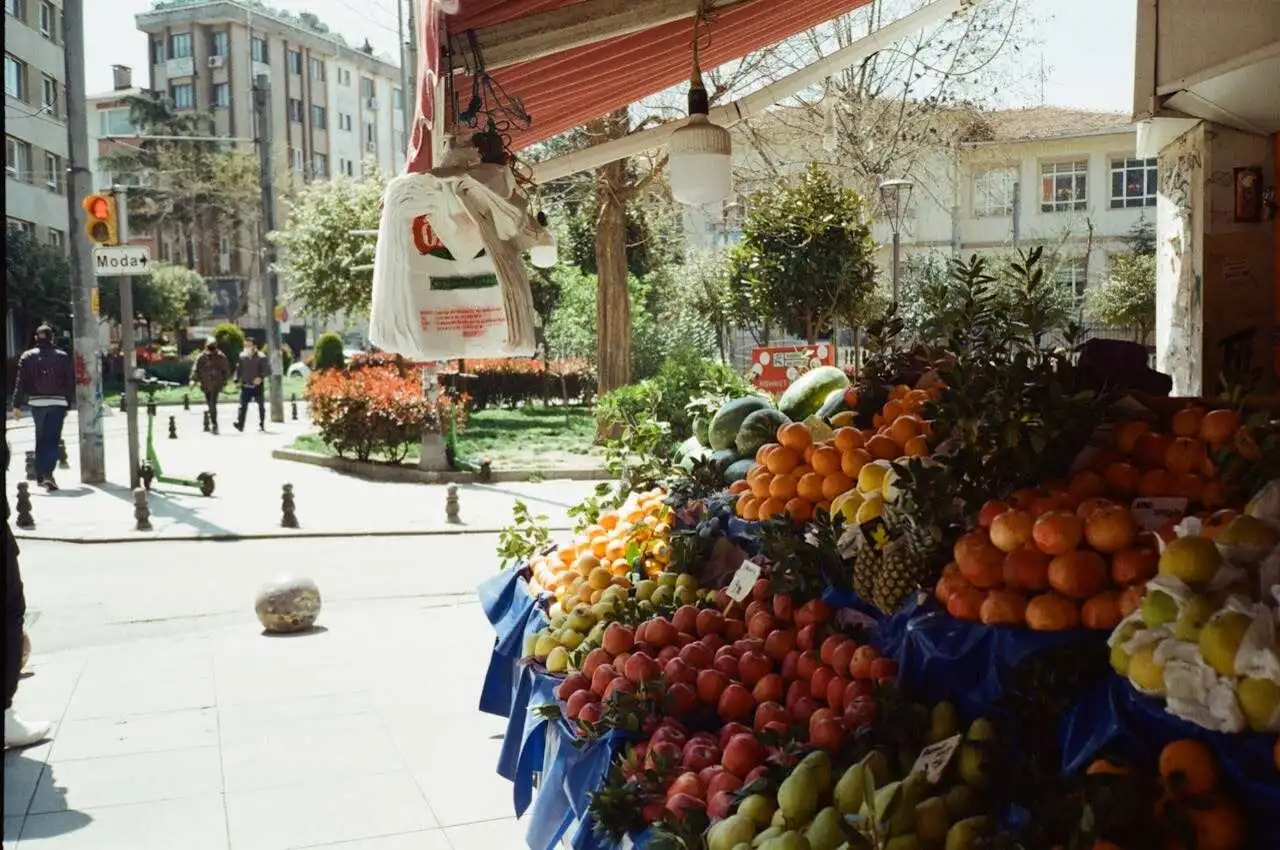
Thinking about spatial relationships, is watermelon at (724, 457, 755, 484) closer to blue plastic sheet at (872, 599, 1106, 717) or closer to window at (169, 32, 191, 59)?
blue plastic sheet at (872, 599, 1106, 717)

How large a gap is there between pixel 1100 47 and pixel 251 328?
176ft

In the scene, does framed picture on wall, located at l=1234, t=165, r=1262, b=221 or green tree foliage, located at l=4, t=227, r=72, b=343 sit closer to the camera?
framed picture on wall, located at l=1234, t=165, r=1262, b=221

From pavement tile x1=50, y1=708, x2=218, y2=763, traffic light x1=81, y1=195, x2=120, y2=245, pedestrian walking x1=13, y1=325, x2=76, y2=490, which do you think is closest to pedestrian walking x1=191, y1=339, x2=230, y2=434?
pedestrian walking x1=13, y1=325, x2=76, y2=490

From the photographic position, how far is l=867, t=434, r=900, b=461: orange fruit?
4.12m

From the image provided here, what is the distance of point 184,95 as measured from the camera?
72.1 metres

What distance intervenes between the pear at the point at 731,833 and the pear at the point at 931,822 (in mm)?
430

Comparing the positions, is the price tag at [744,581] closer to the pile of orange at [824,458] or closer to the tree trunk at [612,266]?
the pile of orange at [824,458]

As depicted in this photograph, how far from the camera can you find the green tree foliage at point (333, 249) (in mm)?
26844

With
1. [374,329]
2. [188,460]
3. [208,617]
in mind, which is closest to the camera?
[374,329]

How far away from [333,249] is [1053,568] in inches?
1021

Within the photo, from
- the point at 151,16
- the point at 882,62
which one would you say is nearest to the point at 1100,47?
the point at 882,62

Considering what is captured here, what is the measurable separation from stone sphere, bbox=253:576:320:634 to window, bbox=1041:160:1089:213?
38.6m

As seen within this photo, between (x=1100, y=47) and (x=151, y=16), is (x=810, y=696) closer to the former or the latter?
(x=1100, y=47)

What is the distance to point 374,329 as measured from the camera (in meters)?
4.12
